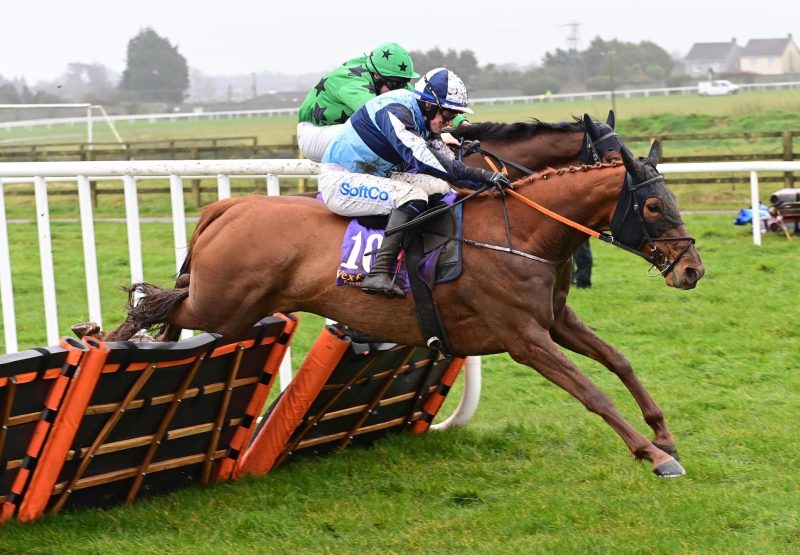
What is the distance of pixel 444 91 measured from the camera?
5.05 metres

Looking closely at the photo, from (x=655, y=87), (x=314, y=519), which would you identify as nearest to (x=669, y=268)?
(x=314, y=519)

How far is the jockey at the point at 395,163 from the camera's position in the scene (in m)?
5.04

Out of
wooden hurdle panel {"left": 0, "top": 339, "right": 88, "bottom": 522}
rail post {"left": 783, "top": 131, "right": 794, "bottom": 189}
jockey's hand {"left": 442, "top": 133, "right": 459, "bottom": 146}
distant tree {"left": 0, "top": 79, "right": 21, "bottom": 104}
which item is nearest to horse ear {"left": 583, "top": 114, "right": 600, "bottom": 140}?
jockey's hand {"left": 442, "top": 133, "right": 459, "bottom": 146}

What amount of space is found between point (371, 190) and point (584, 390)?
53.9 inches

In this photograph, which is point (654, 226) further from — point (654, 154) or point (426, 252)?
point (426, 252)

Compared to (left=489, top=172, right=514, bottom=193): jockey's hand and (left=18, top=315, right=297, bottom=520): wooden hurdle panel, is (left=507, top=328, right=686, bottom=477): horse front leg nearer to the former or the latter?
(left=489, top=172, right=514, bottom=193): jockey's hand

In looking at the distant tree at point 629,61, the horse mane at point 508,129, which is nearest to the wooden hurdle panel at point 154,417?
the horse mane at point 508,129

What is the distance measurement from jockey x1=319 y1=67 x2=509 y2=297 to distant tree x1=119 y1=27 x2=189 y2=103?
6728 cm

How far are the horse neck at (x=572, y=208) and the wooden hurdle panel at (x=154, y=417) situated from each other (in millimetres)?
1268

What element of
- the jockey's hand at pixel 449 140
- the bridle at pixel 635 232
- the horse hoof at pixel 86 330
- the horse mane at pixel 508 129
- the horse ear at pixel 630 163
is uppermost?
the horse mane at pixel 508 129

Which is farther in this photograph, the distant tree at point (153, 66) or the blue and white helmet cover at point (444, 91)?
the distant tree at point (153, 66)

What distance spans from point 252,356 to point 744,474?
2.44 metres

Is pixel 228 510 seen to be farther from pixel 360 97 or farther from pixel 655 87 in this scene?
pixel 655 87

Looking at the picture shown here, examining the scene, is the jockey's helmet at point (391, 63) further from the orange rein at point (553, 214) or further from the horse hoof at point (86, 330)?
the horse hoof at point (86, 330)
